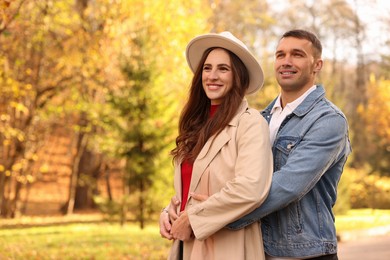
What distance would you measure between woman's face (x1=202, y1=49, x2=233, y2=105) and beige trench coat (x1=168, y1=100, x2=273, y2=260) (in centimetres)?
16

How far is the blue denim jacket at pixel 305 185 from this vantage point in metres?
3.50

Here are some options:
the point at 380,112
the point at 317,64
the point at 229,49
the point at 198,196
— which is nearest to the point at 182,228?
the point at 198,196

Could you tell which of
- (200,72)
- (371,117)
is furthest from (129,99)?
(371,117)

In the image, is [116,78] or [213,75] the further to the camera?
[116,78]

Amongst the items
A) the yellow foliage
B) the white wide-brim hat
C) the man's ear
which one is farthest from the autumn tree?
the white wide-brim hat

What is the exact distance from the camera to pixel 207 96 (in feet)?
12.9

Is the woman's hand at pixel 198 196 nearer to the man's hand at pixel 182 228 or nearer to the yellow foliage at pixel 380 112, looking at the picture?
the man's hand at pixel 182 228

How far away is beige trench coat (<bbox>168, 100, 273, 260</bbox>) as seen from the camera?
135 inches

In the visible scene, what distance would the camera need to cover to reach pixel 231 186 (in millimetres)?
3438

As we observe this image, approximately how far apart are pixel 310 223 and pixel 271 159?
0.43 meters

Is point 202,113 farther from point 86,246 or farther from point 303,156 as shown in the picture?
point 86,246

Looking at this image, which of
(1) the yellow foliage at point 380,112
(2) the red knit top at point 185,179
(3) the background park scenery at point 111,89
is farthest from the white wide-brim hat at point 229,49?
(1) the yellow foliage at point 380,112

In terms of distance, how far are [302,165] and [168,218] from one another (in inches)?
33.0

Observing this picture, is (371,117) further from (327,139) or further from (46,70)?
(327,139)
